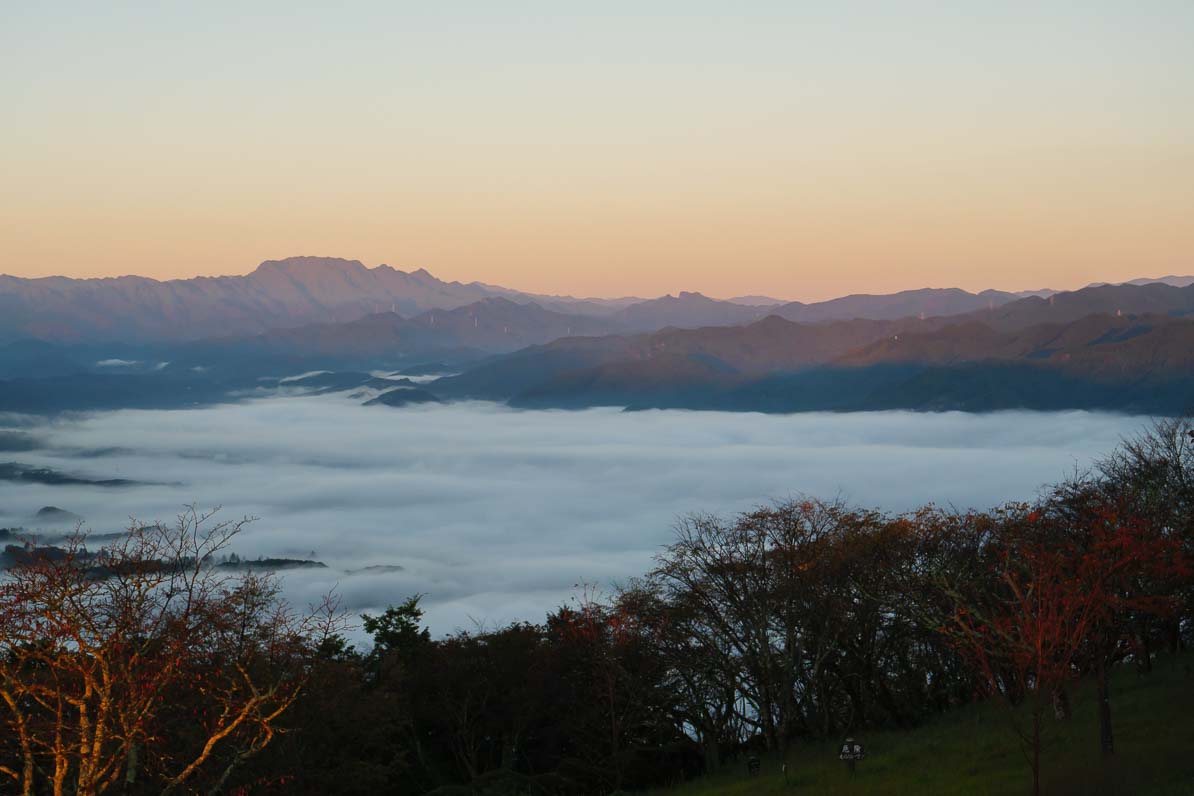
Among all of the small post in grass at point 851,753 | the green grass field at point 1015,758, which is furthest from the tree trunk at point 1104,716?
the small post in grass at point 851,753

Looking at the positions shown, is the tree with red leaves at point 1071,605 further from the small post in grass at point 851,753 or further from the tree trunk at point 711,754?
the tree trunk at point 711,754

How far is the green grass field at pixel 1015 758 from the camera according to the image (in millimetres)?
22641

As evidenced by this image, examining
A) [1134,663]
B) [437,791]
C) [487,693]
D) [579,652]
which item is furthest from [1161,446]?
[437,791]

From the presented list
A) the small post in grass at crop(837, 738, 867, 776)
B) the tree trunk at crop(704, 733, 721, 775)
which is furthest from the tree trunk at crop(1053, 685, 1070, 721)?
the tree trunk at crop(704, 733, 721, 775)

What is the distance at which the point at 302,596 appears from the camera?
637ft

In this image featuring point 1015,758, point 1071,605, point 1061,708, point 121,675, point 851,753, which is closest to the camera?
point 121,675

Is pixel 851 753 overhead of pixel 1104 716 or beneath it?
beneath

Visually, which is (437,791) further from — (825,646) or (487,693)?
(825,646)

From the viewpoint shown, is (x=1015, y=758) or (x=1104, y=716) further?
(x=1015, y=758)

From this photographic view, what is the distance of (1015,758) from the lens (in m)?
27.0

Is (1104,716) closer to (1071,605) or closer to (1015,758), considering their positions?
(1071,605)

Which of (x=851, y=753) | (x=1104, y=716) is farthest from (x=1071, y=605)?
(x=851, y=753)

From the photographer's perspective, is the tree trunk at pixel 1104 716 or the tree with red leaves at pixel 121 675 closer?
the tree with red leaves at pixel 121 675

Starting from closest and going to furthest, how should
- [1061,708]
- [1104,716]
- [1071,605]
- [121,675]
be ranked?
[121,675] → [1071,605] → [1104,716] → [1061,708]
